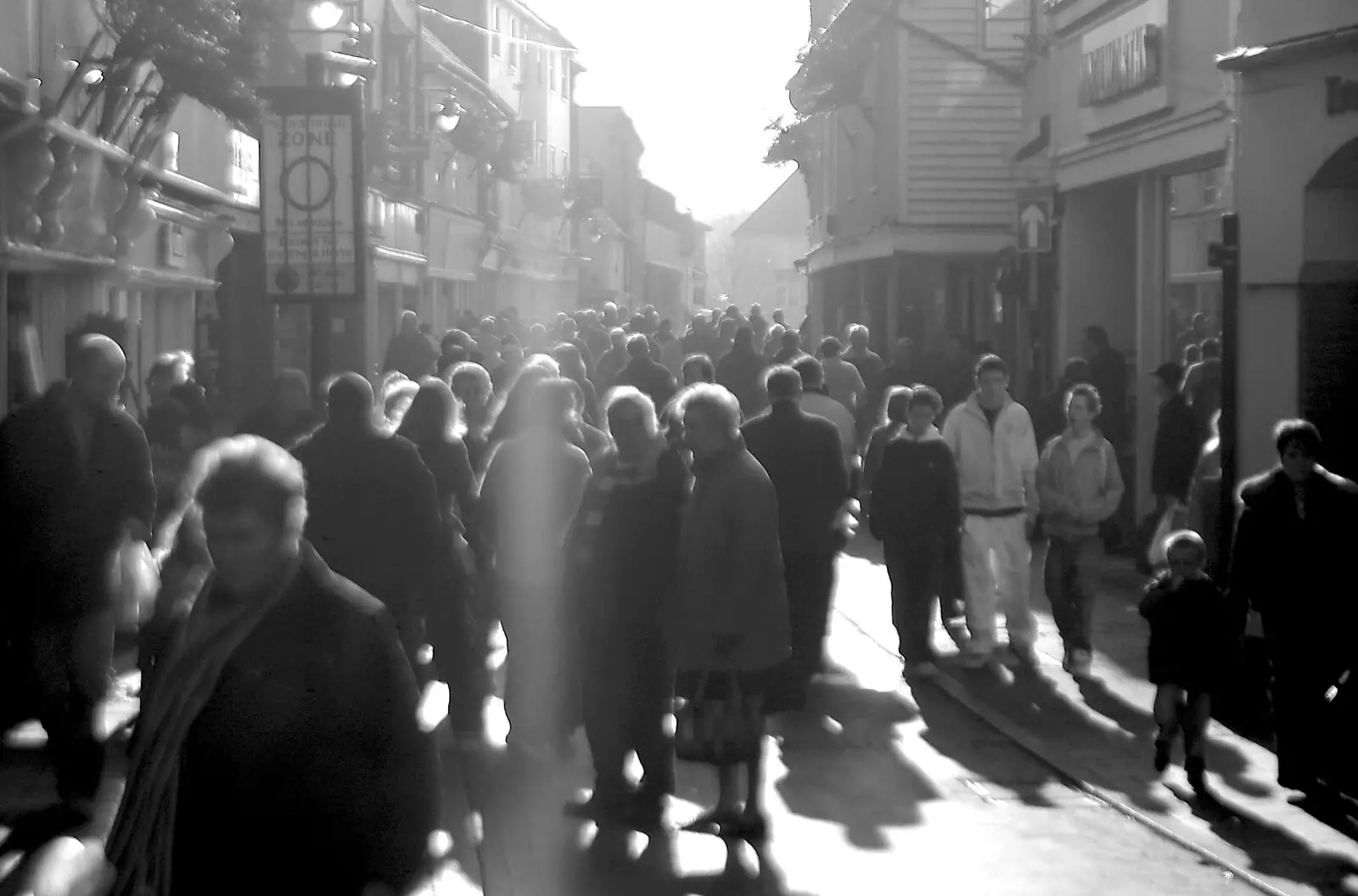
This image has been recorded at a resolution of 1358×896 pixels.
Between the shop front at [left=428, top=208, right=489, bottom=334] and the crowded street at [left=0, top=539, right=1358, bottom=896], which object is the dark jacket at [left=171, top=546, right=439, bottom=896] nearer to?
the crowded street at [left=0, top=539, right=1358, bottom=896]

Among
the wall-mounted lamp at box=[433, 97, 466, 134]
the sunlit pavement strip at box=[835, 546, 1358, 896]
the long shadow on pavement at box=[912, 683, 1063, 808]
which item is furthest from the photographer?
the wall-mounted lamp at box=[433, 97, 466, 134]

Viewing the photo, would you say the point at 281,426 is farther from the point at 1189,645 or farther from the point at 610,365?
the point at 610,365

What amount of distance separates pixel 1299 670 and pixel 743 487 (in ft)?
8.75

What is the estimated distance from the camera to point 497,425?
37.3ft

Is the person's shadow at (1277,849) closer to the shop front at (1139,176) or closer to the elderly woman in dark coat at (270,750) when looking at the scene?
the elderly woman in dark coat at (270,750)

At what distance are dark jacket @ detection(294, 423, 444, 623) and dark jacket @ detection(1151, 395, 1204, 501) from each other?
787 cm

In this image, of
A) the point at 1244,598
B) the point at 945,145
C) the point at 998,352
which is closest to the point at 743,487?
the point at 1244,598

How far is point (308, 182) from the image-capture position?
1316 cm

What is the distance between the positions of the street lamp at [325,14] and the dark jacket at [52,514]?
22.3ft

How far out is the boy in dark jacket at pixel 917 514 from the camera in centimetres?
1185

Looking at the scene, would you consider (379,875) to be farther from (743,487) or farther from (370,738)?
(743,487)

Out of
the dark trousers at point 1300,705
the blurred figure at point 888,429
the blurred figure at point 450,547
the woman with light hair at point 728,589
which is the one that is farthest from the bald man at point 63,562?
the blurred figure at point 888,429

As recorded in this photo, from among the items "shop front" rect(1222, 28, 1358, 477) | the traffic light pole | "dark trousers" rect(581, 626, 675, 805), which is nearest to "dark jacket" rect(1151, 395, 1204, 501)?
"shop front" rect(1222, 28, 1358, 477)

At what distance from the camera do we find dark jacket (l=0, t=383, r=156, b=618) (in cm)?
801
